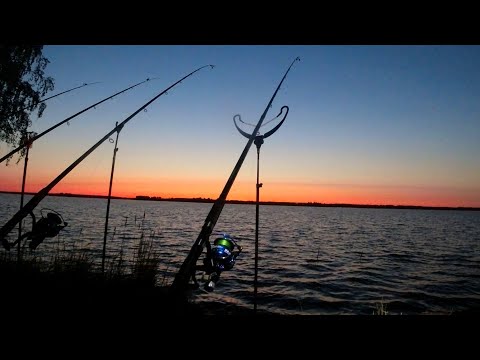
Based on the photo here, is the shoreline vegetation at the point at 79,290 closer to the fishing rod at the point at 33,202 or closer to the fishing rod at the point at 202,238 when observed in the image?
the fishing rod at the point at 33,202

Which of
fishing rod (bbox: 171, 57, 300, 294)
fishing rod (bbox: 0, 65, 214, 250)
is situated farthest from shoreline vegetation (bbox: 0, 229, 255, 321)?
fishing rod (bbox: 171, 57, 300, 294)

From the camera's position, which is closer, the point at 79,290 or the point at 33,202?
the point at 33,202

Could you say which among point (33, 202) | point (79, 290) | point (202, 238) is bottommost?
point (79, 290)

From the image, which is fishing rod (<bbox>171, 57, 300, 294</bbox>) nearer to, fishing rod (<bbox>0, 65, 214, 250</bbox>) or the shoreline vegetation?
fishing rod (<bbox>0, 65, 214, 250</bbox>)

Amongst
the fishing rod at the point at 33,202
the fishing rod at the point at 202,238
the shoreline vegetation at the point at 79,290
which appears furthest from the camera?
the shoreline vegetation at the point at 79,290

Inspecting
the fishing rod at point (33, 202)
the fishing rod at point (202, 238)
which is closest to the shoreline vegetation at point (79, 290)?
the fishing rod at point (33, 202)

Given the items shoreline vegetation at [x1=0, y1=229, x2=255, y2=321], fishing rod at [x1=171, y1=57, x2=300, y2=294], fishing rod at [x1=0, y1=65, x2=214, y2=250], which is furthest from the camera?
shoreline vegetation at [x1=0, y1=229, x2=255, y2=321]

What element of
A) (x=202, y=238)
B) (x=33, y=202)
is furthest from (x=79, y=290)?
(x=202, y=238)

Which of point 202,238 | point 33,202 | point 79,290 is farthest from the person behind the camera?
point 79,290

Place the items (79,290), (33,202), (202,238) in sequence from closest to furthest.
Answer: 1. (202,238)
2. (33,202)
3. (79,290)

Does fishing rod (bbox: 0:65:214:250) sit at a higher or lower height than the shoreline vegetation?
higher

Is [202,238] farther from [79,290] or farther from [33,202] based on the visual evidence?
[79,290]

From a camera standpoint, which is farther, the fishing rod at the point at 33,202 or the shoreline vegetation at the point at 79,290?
the shoreline vegetation at the point at 79,290

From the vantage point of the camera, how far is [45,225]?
4.49 m
